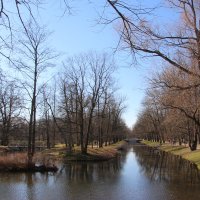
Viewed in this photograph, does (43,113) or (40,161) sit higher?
(43,113)

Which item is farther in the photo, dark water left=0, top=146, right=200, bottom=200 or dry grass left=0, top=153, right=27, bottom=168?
dry grass left=0, top=153, right=27, bottom=168

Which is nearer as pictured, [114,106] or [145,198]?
[145,198]

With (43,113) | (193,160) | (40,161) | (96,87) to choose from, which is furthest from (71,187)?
(43,113)

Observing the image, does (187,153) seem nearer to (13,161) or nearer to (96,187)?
(13,161)

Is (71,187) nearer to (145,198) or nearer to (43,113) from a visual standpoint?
(145,198)

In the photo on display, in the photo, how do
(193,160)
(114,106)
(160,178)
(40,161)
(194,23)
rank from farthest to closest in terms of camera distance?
(114,106)
(193,160)
(40,161)
(160,178)
(194,23)

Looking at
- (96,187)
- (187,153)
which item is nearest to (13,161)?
(96,187)

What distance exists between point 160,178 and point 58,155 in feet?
71.0

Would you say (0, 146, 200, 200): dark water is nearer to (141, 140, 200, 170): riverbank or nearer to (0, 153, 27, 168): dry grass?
(0, 153, 27, 168): dry grass

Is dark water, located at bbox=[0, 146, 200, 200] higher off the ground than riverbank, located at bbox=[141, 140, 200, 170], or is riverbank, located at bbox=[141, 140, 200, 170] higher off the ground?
riverbank, located at bbox=[141, 140, 200, 170]

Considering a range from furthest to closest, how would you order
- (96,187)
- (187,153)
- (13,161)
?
(187,153) < (13,161) < (96,187)

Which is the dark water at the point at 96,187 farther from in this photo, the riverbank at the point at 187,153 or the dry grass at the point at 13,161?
the riverbank at the point at 187,153

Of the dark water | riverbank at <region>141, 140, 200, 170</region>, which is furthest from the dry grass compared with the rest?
riverbank at <region>141, 140, 200, 170</region>

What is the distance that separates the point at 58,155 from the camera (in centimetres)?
4712
